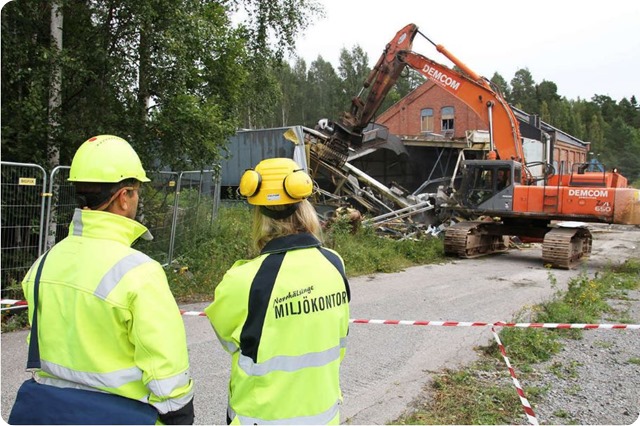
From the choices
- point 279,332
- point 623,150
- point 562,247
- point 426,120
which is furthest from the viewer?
point 623,150

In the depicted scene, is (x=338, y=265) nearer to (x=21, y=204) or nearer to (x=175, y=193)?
(x=21, y=204)

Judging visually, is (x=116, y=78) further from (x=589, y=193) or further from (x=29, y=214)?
(x=589, y=193)

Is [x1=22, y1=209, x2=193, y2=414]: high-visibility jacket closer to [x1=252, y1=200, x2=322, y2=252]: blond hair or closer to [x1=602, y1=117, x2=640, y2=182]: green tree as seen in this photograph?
[x1=252, y1=200, x2=322, y2=252]: blond hair

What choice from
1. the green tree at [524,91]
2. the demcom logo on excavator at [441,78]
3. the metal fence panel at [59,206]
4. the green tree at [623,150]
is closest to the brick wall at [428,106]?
the demcom logo on excavator at [441,78]

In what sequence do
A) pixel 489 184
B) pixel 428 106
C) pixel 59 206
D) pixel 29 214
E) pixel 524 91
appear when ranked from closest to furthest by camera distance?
1. pixel 29 214
2. pixel 59 206
3. pixel 489 184
4. pixel 428 106
5. pixel 524 91

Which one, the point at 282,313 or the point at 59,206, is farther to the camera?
the point at 59,206

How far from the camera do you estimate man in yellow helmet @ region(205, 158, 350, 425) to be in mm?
2008

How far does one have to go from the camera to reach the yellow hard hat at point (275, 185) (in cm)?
216

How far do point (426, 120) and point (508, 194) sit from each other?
22865mm

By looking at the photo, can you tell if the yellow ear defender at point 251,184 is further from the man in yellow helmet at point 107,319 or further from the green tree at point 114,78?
the green tree at point 114,78

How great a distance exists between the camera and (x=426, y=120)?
35469 millimetres

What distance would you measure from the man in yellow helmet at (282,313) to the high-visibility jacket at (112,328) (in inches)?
9.2

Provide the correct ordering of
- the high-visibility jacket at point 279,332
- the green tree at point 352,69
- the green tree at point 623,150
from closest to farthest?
the high-visibility jacket at point 279,332, the green tree at point 623,150, the green tree at point 352,69

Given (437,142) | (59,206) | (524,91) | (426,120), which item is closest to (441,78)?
(437,142)
